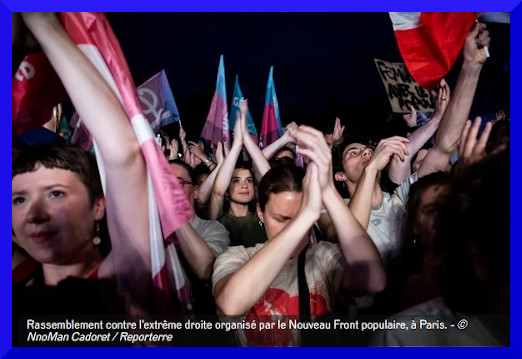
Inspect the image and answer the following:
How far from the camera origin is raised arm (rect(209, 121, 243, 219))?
2.31m

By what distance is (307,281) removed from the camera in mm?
1676

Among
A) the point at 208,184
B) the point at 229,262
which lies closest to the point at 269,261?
the point at 229,262

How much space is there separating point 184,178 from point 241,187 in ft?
1.53

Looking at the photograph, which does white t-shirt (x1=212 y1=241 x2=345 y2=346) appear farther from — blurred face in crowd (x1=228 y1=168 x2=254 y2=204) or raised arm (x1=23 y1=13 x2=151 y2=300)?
blurred face in crowd (x1=228 y1=168 x2=254 y2=204)

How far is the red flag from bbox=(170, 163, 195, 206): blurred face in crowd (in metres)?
0.82

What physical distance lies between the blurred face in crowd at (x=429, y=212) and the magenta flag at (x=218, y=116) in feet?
5.76

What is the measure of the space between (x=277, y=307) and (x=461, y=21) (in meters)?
1.61

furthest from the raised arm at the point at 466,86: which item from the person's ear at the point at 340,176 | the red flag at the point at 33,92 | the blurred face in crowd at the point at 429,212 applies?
the red flag at the point at 33,92

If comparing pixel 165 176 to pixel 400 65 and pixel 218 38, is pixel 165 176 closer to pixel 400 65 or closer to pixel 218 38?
pixel 218 38

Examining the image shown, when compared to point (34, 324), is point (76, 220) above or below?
above

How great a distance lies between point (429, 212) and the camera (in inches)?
73.0

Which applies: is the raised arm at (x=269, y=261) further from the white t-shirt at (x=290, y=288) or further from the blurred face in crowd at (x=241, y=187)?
the blurred face in crowd at (x=241, y=187)

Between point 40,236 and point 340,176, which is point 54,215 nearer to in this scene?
point 40,236

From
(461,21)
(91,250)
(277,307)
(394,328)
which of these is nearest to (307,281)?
(277,307)
